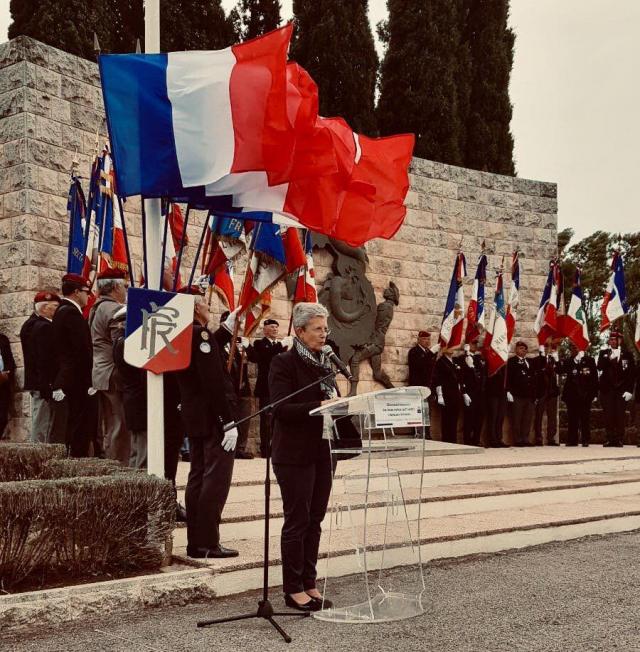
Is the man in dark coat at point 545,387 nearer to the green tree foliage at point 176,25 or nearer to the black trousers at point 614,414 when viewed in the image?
the black trousers at point 614,414

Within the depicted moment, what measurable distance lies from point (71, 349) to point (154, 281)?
2866 millimetres

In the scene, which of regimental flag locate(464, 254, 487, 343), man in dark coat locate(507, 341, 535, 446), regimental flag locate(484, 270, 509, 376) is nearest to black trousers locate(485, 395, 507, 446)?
man in dark coat locate(507, 341, 535, 446)

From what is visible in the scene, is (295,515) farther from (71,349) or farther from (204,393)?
(71,349)

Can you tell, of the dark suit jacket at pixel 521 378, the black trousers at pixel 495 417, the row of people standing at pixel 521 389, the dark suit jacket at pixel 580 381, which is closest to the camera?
the row of people standing at pixel 521 389

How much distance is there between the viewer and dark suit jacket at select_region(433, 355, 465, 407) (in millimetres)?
15227

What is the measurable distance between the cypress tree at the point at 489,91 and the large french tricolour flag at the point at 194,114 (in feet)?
55.2

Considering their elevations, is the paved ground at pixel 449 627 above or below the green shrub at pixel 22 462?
below

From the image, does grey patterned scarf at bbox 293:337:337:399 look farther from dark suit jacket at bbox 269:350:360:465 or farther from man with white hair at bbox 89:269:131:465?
man with white hair at bbox 89:269:131:465

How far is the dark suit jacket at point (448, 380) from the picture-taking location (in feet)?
50.0

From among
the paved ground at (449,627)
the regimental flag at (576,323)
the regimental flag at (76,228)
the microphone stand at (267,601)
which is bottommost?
the paved ground at (449,627)

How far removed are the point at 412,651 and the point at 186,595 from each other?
1.60 m

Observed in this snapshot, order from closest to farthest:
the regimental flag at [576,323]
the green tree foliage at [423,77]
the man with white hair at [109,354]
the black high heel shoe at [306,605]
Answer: the black high heel shoe at [306,605] < the man with white hair at [109,354] < the regimental flag at [576,323] < the green tree foliage at [423,77]

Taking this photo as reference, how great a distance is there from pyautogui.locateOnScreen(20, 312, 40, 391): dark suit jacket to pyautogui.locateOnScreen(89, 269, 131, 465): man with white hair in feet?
4.45

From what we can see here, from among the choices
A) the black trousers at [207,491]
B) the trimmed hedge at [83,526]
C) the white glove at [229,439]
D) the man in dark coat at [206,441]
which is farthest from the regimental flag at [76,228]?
the trimmed hedge at [83,526]
